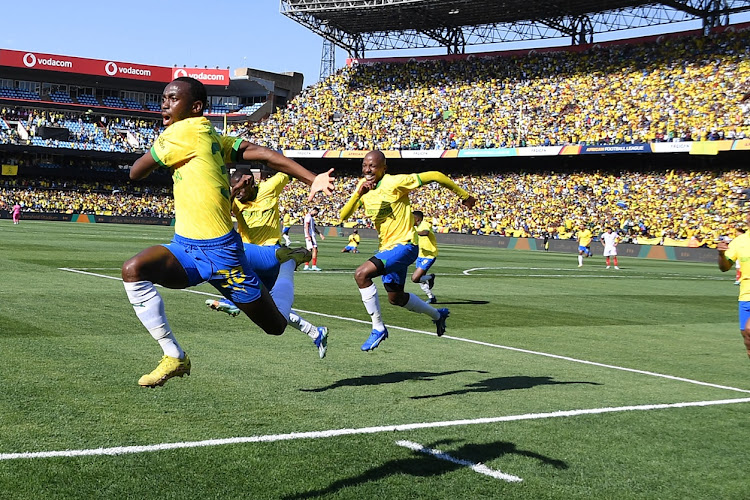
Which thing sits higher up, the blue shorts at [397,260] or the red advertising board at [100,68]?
the red advertising board at [100,68]

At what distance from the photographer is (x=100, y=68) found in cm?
8419

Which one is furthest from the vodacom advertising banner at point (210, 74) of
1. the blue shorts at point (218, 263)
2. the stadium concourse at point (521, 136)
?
the blue shorts at point (218, 263)

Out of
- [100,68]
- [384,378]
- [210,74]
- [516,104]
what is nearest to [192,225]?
[384,378]

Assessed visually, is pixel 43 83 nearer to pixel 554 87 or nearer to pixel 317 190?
pixel 554 87

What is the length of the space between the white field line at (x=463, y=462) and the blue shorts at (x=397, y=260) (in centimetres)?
413

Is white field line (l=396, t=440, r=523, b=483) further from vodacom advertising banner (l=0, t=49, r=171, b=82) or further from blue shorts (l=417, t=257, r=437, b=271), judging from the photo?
vodacom advertising banner (l=0, t=49, r=171, b=82)

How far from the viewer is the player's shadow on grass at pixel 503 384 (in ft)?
27.7

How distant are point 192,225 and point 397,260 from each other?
4891 mm

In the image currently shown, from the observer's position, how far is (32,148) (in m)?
72.7

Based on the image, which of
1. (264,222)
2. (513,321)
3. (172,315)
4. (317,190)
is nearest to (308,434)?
(317,190)

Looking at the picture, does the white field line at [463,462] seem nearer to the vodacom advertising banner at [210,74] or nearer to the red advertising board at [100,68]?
the red advertising board at [100,68]

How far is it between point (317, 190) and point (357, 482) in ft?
6.49

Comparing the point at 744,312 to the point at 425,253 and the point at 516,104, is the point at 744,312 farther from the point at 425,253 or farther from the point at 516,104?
the point at 516,104

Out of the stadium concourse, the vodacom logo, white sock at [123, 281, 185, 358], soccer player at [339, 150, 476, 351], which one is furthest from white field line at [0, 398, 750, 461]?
the vodacom logo
